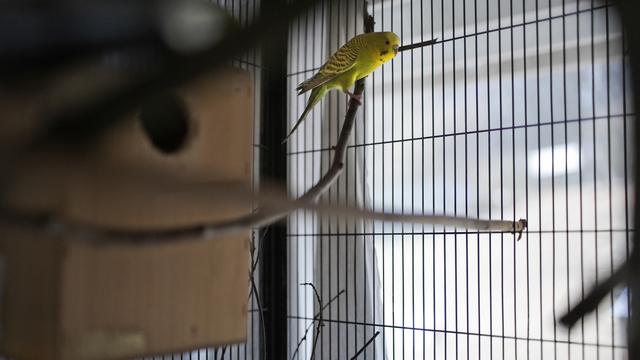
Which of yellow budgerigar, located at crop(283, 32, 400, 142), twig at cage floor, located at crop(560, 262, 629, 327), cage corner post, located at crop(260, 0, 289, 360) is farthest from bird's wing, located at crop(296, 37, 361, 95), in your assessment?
twig at cage floor, located at crop(560, 262, 629, 327)

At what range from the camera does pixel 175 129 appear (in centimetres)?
76

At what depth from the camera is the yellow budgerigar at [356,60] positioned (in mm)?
1576

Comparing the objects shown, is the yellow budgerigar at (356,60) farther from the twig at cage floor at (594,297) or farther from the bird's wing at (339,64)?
the twig at cage floor at (594,297)

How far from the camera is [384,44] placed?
158 centimetres

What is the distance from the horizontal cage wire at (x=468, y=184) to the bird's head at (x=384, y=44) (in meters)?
0.12

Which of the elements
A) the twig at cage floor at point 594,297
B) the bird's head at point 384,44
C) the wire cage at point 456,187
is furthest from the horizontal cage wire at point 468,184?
the twig at cage floor at point 594,297

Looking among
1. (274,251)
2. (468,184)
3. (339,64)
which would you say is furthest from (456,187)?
(274,251)

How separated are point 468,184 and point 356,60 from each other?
2.15 feet

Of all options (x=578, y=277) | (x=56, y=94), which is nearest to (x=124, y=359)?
(x=56, y=94)

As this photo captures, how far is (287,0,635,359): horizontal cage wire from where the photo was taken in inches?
68.4

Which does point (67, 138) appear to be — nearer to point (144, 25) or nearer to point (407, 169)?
point (144, 25)

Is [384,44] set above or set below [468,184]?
above

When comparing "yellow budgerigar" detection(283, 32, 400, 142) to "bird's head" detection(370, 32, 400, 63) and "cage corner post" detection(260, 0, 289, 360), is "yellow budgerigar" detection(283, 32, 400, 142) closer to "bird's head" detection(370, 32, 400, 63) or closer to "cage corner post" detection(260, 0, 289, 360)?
"bird's head" detection(370, 32, 400, 63)

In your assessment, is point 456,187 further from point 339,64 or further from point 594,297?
point 594,297
